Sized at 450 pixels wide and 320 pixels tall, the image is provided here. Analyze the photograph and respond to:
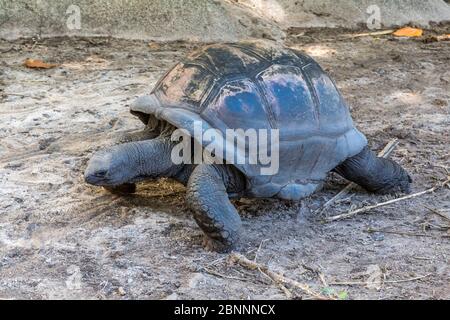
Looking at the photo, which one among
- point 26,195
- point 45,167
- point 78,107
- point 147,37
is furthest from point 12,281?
point 147,37

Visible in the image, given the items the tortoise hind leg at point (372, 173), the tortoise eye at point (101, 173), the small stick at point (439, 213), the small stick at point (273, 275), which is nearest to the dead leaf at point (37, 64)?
the tortoise eye at point (101, 173)

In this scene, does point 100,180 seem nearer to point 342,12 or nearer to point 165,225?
point 165,225

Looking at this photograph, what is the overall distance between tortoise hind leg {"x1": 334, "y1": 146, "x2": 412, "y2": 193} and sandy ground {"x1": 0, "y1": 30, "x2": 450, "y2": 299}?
13 cm

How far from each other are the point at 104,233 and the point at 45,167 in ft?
3.79

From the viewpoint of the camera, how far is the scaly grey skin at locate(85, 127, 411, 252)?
3.94 m

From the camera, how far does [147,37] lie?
9.12 metres

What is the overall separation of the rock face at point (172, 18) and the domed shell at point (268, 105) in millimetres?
4709

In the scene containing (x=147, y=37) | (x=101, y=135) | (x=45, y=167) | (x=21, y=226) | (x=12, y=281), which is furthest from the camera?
(x=147, y=37)

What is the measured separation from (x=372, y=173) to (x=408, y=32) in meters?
5.95

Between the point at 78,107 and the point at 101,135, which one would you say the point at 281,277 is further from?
the point at 78,107

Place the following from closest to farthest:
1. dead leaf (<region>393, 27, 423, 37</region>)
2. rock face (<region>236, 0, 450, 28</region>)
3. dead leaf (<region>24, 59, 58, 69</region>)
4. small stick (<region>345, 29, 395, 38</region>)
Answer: dead leaf (<region>24, 59, 58, 69</region>) < small stick (<region>345, 29, 395, 38</region>) < dead leaf (<region>393, 27, 423, 37</region>) < rock face (<region>236, 0, 450, 28</region>)

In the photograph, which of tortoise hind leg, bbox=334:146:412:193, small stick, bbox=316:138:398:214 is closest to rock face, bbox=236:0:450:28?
small stick, bbox=316:138:398:214

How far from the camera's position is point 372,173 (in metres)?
4.81

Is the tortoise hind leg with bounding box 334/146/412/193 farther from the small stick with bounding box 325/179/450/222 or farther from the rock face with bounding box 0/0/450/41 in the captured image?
the rock face with bounding box 0/0/450/41
